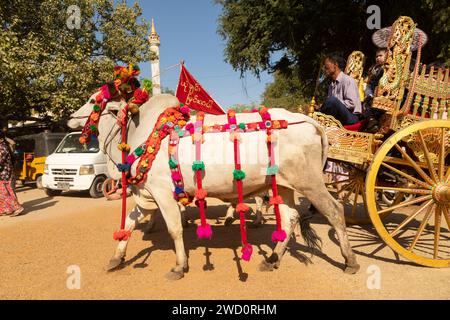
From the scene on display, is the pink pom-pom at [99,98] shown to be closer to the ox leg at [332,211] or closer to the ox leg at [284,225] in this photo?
the ox leg at [284,225]

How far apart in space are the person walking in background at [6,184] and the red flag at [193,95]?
3951mm

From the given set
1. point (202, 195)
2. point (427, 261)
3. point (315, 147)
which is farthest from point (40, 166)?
point (427, 261)

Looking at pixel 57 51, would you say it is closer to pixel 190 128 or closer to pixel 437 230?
pixel 190 128

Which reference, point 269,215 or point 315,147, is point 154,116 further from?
point 269,215

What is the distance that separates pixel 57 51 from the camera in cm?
1280

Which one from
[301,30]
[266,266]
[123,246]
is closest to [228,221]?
[266,266]

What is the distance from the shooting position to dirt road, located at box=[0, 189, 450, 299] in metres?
3.27

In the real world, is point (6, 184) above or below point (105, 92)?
below

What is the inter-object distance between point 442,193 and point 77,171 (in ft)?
27.7

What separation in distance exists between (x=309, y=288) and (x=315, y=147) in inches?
57.3

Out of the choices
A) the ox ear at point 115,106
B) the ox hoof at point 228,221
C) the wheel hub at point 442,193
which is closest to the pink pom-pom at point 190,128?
the ox ear at point 115,106

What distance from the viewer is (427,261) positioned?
350 cm

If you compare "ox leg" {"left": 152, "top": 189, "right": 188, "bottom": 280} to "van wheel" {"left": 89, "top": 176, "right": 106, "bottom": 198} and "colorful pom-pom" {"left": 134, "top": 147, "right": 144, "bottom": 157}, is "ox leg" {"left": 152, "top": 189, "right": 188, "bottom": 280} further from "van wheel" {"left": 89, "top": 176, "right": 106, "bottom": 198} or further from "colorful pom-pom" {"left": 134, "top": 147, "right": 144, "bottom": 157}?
"van wheel" {"left": 89, "top": 176, "right": 106, "bottom": 198}

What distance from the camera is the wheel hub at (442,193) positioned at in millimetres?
3531
